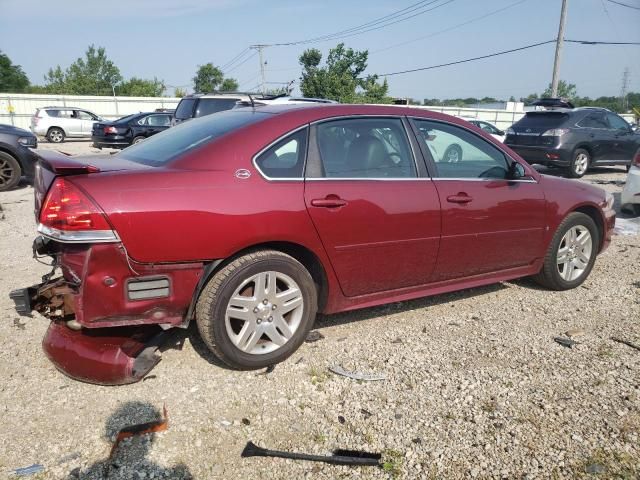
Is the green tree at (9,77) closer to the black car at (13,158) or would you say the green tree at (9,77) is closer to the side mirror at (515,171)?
the black car at (13,158)

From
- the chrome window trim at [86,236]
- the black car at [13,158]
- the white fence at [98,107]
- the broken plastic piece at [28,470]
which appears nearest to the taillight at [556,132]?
the black car at [13,158]

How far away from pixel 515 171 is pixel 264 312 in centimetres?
240

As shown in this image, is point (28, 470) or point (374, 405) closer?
point (28, 470)

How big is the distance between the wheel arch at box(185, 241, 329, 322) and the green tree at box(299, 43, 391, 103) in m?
34.8

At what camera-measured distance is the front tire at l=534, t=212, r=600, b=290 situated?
4547 millimetres

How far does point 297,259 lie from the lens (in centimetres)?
334

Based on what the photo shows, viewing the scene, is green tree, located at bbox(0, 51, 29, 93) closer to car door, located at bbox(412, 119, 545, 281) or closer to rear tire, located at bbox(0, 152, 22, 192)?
rear tire, located at bbox(0, 152, 22, 192)

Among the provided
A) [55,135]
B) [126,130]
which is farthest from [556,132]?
[55,135]

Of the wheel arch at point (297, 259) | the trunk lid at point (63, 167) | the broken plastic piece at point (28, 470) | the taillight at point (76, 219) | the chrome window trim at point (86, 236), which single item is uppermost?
the trunk lid at point (63, 167)

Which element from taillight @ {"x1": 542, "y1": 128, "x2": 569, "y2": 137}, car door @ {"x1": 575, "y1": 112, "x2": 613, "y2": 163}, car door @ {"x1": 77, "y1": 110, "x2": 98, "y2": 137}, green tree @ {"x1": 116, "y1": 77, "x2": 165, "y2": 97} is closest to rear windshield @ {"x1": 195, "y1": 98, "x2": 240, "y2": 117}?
taillight @ {"x1": 542, "y1": 128, "x2": 569, "y2": 137}

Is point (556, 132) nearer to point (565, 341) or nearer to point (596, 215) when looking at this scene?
point (596, 215)

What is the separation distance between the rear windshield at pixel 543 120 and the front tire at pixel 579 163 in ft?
2.80

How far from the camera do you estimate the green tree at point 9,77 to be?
57794 millimetres

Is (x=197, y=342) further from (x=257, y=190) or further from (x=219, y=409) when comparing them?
(x=257, y=190)
